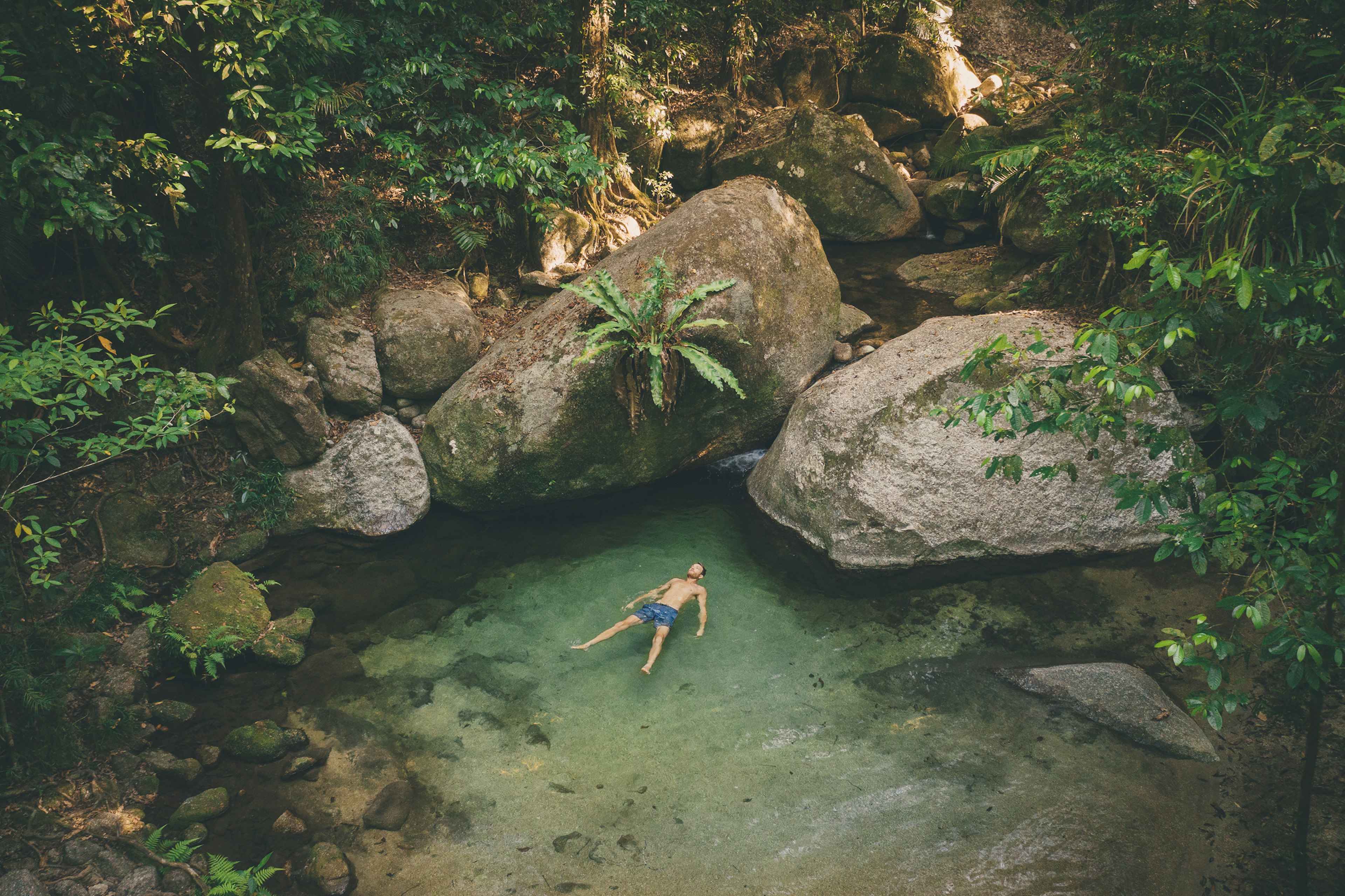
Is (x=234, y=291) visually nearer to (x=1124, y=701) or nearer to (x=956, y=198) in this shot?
(x=1124, y=701)

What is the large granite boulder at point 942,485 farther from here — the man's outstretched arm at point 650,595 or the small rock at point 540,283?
the small rock at point 540,283

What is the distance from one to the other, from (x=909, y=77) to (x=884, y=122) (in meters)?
0.87

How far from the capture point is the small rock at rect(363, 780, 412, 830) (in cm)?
484

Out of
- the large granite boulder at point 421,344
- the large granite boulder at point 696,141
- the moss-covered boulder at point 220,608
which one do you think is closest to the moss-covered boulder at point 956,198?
the large granite boulder at point 696,141

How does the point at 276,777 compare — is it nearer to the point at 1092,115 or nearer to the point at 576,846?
the point at 576,846

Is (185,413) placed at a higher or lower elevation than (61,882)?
higher

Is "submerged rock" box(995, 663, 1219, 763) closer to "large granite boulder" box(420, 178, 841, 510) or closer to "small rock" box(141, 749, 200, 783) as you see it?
"large granite boulder" box(420, 178, 841, 510)

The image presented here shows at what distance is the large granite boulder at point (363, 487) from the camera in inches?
298

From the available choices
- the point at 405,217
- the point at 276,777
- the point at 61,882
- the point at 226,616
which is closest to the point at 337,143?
the point at 405,217

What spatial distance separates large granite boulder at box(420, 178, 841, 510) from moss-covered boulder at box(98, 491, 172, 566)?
2.56 m

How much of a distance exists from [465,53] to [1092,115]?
6.80 m

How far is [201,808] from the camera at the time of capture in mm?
4867

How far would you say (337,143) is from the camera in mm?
9211

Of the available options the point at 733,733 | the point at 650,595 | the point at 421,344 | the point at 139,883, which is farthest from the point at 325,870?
the point at 421,344
